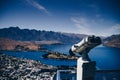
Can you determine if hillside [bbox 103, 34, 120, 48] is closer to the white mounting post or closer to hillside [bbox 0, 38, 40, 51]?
hillside [bbox 0, 38, 40, 51]

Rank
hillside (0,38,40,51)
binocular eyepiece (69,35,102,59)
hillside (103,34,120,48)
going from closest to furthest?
1. binocular eyepiece (69,35,102,59)
2. hillside (0,38,40,51)
3. hillside (103,34,120,48)

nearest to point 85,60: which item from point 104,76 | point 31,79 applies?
point 104,76

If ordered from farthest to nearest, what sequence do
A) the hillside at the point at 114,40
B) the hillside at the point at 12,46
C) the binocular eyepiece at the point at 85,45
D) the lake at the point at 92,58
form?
the hillside at the point at 114,40
the hillside at the point at 12,46
the lake at the point at 92,58
the binocular eyepiece at the point at 85,45

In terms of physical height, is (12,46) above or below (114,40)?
below

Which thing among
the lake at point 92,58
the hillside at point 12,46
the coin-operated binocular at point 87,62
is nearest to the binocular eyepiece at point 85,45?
the coin-operated binocular at point 87,62

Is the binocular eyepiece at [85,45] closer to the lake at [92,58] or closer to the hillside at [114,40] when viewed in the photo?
the lake at [92,58]

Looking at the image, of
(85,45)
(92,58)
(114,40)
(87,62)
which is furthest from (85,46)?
(114,40)

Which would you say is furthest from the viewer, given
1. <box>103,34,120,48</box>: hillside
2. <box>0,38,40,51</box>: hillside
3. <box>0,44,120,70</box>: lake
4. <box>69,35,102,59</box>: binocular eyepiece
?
<box>103,34,120,48</box>: hillside

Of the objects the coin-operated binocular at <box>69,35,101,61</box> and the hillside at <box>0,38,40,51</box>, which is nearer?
the coin-operated binocular at <box>69,35,101,61</box>

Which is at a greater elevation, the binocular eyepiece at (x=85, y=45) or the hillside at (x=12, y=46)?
the binocular eyepiece at (x=85, y=45)

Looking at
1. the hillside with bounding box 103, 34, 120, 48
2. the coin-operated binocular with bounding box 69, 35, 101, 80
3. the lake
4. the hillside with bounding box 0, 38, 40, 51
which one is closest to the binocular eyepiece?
the coin-operated binocular with bounding box 69, 35, 101, 80

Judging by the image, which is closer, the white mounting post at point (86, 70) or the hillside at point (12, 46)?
the white mounting post at point (86, 70)

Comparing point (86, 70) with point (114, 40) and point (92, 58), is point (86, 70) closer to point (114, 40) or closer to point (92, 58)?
point (92, 58)
